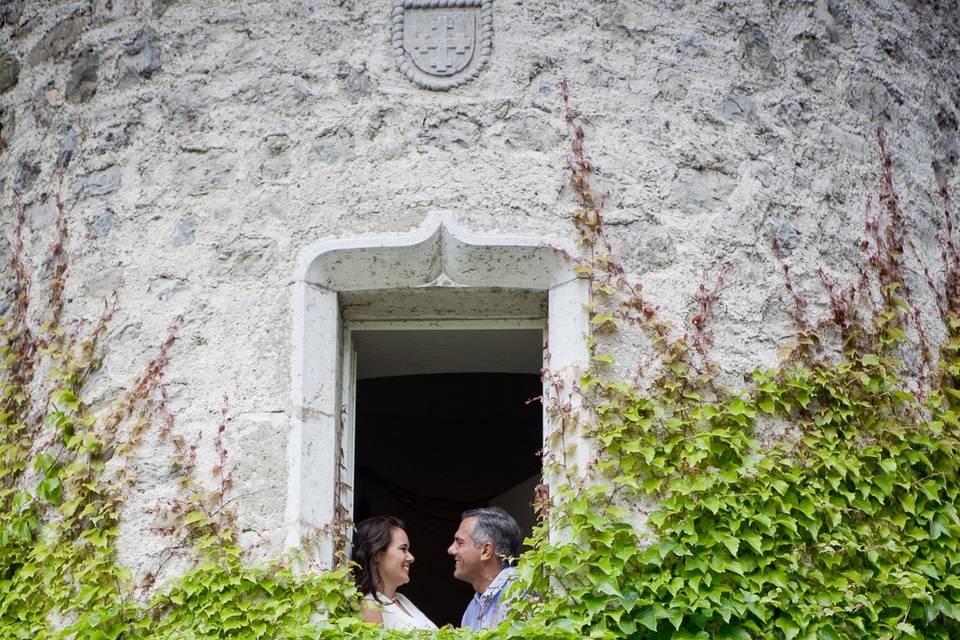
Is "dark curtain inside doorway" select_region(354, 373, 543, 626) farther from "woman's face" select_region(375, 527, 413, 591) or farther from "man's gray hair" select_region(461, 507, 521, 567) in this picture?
"woman's face" select_region(375, 527, 413, 591)

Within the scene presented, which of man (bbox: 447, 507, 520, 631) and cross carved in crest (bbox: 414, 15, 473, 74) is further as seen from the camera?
man (bbox: 447, 507, 520, 631)

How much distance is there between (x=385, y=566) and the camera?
453 cm

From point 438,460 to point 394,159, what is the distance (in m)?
4.32

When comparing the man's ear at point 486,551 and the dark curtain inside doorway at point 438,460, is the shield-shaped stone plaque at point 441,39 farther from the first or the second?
the dark curtain inside doorway at point 438,460

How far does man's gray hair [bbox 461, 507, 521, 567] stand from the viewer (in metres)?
4.62

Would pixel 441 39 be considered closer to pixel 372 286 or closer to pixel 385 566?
pixel 372 286

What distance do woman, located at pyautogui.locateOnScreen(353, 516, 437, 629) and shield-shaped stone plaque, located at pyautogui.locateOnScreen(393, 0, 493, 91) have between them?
1639 millimetres

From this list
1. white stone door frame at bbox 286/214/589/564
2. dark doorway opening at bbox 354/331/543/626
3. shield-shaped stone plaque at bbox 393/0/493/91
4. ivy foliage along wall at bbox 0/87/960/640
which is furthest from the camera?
dark doorway opening at bbox 354/331/543/626

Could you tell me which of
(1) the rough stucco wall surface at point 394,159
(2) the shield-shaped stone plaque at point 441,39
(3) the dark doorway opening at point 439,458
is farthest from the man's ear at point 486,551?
(3) the dark doorway opening at point 439,458

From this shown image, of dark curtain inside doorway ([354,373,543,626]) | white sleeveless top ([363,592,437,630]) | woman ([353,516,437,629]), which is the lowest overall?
white sleeveless top ([363,592,437,630])

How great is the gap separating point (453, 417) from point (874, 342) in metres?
4.21

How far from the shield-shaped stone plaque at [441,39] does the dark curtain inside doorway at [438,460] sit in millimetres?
3558

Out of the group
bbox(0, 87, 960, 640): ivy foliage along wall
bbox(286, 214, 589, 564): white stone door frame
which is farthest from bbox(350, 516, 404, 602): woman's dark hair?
bbox(0, 87, 960, 640): ivy foliage along wall

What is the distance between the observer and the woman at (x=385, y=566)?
444 centimetres
